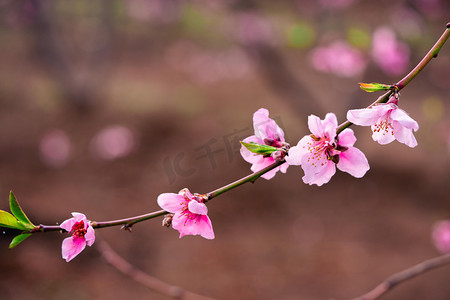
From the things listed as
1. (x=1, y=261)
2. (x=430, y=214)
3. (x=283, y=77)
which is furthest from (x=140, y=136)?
(x=430, y=214)

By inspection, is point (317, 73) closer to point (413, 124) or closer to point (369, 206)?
point (369, 206)

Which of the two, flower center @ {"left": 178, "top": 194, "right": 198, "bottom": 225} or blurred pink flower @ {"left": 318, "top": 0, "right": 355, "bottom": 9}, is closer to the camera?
flower center @ {"left": 178, "top": 194, "right": 198, "bottom": 225}

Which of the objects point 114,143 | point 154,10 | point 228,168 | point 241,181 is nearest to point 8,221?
point 241,181

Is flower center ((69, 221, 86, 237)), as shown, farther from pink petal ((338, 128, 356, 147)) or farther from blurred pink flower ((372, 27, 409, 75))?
blurred pink flower ((372, 27, 409, 75))

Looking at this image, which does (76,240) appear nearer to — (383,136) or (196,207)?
(196,207)

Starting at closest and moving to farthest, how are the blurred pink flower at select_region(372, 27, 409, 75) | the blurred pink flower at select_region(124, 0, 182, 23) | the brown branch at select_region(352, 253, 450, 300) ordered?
1. the brown branch at select_region(352, 253, 450, 300)
2. the blurred pink flower at select_region(372, 27, 409, 75)
3. the blurred pink flower at select_region(124, 0, 182, 23)

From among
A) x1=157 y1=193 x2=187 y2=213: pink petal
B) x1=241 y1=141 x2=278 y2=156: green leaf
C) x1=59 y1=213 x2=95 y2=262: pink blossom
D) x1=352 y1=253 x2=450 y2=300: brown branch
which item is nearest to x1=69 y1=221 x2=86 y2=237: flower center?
x1=59 y1=213 x2=95 y2=262: pink blossom

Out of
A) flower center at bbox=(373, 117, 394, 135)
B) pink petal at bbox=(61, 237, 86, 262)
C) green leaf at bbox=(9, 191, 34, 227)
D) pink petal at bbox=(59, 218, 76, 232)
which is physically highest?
flower center at bbox=(373, 117, 394, 135)
